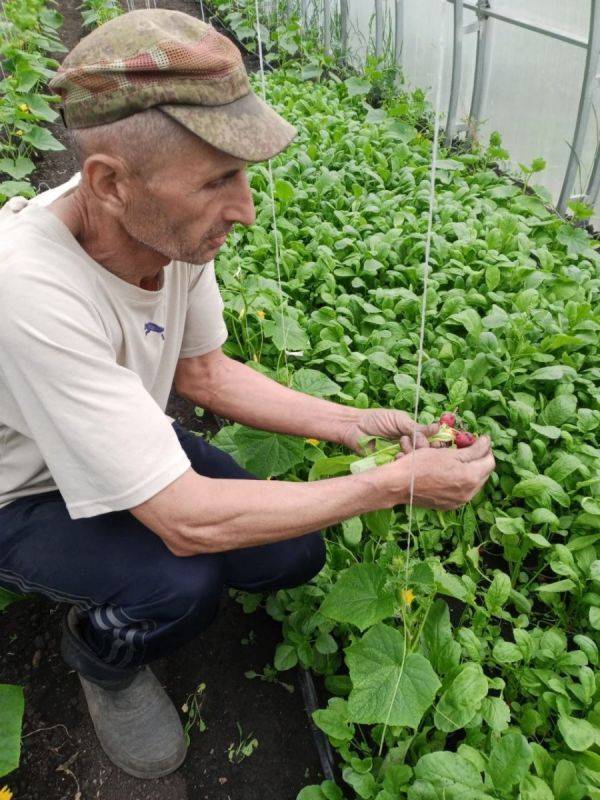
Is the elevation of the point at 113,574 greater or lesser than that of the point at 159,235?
lesser

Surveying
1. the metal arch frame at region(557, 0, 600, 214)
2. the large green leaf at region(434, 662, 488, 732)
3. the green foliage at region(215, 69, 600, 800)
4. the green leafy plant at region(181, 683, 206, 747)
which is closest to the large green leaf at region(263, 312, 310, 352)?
the green foliage at region(215, 69, 600, 800)

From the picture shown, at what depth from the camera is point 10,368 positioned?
1.20m

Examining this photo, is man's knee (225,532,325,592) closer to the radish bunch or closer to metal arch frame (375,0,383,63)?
the radish bunch

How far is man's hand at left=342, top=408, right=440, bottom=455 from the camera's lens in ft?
5.32

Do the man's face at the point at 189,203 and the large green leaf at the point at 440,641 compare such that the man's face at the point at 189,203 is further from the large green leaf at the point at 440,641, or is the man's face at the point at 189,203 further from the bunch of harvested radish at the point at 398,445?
the large green leaf at the point at 440,641

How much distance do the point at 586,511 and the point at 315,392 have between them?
79 cm

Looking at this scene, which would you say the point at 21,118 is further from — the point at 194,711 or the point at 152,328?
the point at 194,711

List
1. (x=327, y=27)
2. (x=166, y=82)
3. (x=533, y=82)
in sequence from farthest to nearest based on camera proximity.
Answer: (x=327, y=27) < (x=533, y=82) < (x=166, y=82)

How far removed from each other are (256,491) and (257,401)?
0.44 meters

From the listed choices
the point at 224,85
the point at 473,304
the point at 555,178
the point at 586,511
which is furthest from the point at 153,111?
the point at 555,178

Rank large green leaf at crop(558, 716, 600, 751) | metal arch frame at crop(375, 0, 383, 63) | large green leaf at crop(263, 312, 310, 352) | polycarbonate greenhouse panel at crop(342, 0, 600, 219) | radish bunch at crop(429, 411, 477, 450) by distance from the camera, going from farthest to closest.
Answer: metal arch frame at crop(375, 0, 383, 63), polycarbonate greenhouse panel at crop(342, 0, 600, 219), large green leaf at crop(263, 312, 310, 352), radish bunch at crop(429, 411, 477, 450), large green leaf at crop(558, 716, 600, 751)

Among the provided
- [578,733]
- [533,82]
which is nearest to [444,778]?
[578,733]

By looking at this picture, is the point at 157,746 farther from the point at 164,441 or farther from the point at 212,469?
the point at 164,441

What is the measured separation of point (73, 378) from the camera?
1189mm
